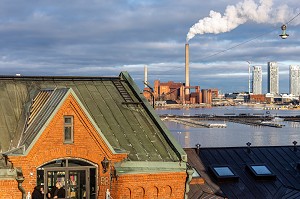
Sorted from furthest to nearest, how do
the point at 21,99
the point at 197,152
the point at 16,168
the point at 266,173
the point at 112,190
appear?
the point at 197,152, the point at 266,173, the point at 21,99, the point at 112,190, the point at 16,168

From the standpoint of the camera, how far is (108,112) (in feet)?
60.5

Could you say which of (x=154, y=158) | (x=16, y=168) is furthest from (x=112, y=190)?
(x=16, y=168)

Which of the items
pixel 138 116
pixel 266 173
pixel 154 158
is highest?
pixel 138 116

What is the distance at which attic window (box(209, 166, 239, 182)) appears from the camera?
22344mm

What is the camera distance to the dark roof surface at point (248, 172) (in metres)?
21.7

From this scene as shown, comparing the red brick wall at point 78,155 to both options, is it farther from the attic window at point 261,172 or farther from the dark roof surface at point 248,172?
the attic window at point 261,172

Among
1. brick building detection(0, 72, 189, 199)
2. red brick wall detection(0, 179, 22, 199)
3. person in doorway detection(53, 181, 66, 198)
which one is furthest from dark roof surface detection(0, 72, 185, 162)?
person in doorway detection(53, 181, 66, 198)

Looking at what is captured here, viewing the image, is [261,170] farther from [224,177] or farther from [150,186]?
[150,186]

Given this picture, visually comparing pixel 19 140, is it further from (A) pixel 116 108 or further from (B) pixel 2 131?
(A) pixel 116 108

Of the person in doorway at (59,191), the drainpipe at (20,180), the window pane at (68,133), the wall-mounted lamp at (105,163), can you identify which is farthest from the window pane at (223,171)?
the drainpipe at (20,180)

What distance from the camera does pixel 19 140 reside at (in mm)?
16219

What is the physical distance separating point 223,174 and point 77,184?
9019mm

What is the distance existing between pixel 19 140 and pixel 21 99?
8.75ft

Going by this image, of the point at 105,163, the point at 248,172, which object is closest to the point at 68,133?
the point at 105,163
